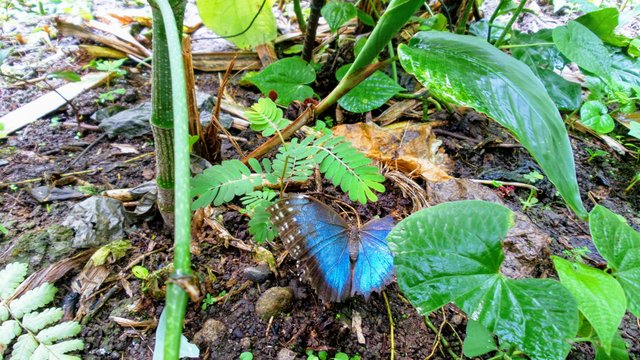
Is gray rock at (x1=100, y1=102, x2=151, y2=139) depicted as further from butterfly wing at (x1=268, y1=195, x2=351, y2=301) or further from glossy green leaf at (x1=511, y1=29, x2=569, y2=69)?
glossy green leaf at (x1=511, y1=29, x2=569, y2=69)

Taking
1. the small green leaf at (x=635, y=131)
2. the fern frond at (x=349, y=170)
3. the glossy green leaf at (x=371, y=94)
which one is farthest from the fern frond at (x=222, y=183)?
the small green leaf at (x=635, y=131)

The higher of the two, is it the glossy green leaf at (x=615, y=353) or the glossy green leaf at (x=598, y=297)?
the glossy green leaf at (x=598, y=297)

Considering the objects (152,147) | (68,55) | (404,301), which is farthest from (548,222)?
(68,55)

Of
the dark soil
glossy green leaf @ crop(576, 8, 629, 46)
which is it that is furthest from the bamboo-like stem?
glossy green leaf @ crop(576, 8, 629, 46)

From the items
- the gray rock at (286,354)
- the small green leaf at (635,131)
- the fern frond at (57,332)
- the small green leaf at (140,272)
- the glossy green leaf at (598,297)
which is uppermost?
the glossy green leaf at (598,297)

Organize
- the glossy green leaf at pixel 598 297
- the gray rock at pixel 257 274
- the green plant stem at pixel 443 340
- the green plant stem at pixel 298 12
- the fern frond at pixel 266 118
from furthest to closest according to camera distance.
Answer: the green plant stem at pixel 298 12 → the fern frond at pixel 266 118 → the gray rock at pixel 257 274 → the green plant stem at pixel 443 340 → the glossy green leaf at pixel 598 297

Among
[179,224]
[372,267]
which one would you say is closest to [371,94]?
[372,267]

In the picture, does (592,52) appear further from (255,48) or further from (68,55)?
(68,55)

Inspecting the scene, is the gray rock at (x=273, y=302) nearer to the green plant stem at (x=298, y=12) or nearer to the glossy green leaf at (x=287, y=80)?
the glossy green leaf at (x=287, y=80)
